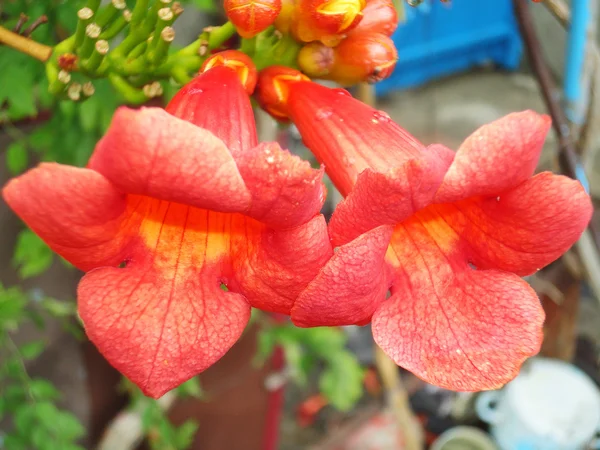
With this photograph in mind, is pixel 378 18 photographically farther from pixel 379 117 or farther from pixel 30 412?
pixel 30 412

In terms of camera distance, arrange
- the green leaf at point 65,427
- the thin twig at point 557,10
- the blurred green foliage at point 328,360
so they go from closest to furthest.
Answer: the thin twig at point 557,10, the green leaf at point 65,427, the blurred green foliage at point 328,360

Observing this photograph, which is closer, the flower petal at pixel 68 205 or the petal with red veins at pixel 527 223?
the flower petal at pixel 68 205

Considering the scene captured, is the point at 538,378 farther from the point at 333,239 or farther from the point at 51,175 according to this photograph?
the point at 51,175

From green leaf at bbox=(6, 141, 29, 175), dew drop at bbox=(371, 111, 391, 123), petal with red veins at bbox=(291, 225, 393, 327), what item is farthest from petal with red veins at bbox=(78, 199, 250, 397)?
green leaf at bbox=(6, 141, 29, 175)

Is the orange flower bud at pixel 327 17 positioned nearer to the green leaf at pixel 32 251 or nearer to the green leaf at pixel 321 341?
the green leaf at pixel 32 251

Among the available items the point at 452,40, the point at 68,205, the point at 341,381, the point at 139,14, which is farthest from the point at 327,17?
the point at 452,40

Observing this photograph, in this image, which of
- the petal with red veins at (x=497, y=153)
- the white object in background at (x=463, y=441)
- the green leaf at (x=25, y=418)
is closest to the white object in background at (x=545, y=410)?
the white object in background at (x=463, y=441)

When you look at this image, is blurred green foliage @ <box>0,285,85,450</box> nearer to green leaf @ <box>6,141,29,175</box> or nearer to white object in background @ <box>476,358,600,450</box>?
green leaf @ <box>6,141,29,175</box>

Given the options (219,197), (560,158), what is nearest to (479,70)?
(560,158)
